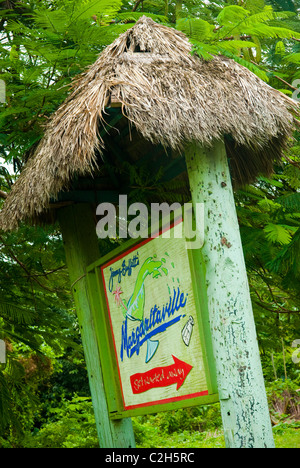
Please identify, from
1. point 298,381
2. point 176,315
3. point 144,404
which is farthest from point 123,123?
point 298,381

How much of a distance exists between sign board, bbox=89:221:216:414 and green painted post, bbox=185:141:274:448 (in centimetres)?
12

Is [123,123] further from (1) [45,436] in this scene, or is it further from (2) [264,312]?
(1) [45,436]

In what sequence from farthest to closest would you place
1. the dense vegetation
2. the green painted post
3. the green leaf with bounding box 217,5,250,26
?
the dense vegetation
the green leaf with bounding box 217,5,250,26
the green painted post

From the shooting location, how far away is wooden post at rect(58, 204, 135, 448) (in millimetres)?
4102

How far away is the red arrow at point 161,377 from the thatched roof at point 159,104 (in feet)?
4.14

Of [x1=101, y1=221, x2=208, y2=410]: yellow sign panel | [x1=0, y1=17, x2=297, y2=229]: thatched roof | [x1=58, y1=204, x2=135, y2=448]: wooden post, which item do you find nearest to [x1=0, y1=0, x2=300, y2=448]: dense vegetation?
[x1=0, y1=17, x2=297, y2=229]: thatched roof

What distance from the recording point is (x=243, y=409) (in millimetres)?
2844

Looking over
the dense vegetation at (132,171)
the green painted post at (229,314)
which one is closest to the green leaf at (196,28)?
the dense vegetation at (132,171)

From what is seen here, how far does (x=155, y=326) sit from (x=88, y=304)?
3.37 ft

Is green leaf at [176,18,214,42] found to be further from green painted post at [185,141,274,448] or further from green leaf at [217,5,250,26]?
green painted post at [185,141,274,448]

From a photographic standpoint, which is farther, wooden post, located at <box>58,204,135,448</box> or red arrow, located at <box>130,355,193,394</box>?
wooden post, located at <box>58,204,135,448</box>

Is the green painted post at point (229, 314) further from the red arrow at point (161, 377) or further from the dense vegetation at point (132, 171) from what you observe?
the dense vegetation at point (132, 171)

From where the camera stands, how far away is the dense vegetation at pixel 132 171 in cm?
381

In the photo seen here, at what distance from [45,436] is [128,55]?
19.3 feet
